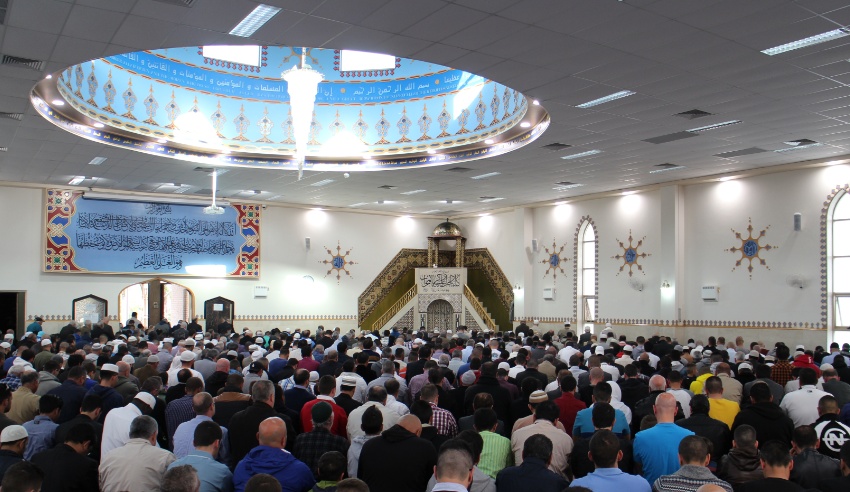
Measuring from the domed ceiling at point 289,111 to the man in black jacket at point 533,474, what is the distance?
8.27 m

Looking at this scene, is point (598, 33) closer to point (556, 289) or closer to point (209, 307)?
point (556, 289)

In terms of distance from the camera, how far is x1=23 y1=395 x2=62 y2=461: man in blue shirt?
4512 millimetres

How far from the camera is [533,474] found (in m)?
3.42

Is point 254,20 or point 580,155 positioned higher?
point 254,20

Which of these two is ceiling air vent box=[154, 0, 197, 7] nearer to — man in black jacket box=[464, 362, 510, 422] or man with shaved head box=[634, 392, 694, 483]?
man in black jacket box=[464, 362, 510, 422]

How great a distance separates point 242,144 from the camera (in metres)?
13.6

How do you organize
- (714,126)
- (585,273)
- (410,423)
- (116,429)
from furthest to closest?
(585,273)
(714,126)
(116,429)
(410,423)

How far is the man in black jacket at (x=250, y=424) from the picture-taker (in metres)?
4.51

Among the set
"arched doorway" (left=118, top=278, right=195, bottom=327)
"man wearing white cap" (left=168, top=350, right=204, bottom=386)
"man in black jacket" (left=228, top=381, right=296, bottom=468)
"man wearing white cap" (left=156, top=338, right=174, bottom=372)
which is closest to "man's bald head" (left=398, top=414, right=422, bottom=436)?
"man in black jacket" (left=228, top=381, right=296, bottom=468)

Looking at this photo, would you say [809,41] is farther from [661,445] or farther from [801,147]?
[801,147]

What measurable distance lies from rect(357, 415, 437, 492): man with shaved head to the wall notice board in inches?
564

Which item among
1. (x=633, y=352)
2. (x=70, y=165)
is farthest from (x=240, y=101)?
(x=633, y=352)

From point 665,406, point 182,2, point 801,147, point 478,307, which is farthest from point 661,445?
point 478,307

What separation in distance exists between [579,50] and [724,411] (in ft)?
12.8
